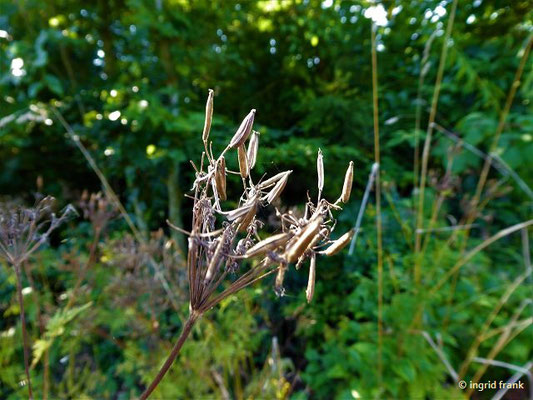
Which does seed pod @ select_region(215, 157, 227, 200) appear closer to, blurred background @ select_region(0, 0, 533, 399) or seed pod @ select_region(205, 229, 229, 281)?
seed pod @ select_region(205, 229, 229, 281)

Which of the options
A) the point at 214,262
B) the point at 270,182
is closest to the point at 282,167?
the point at 270,182

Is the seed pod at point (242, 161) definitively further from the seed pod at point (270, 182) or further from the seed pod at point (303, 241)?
the seed pod at point (303, 241)

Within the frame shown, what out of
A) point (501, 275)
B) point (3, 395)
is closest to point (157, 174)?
point (3, 395)

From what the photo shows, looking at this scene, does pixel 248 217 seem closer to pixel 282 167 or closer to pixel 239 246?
pixel 239 246

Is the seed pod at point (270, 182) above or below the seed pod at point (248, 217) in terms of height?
above

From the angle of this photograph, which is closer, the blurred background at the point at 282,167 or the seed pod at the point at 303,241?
the seed pod at the point at 303,241

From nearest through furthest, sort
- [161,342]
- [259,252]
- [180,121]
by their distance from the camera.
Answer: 1. [259,252]
2. [161,342]
3. [180,121]

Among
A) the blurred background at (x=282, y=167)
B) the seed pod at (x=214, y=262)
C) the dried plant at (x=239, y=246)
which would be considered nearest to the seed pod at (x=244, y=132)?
the dried plant at (x=239, y=246)

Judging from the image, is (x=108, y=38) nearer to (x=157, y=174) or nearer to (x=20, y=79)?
(x=20, y=79)

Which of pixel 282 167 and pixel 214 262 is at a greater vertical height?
pixel 214 262
